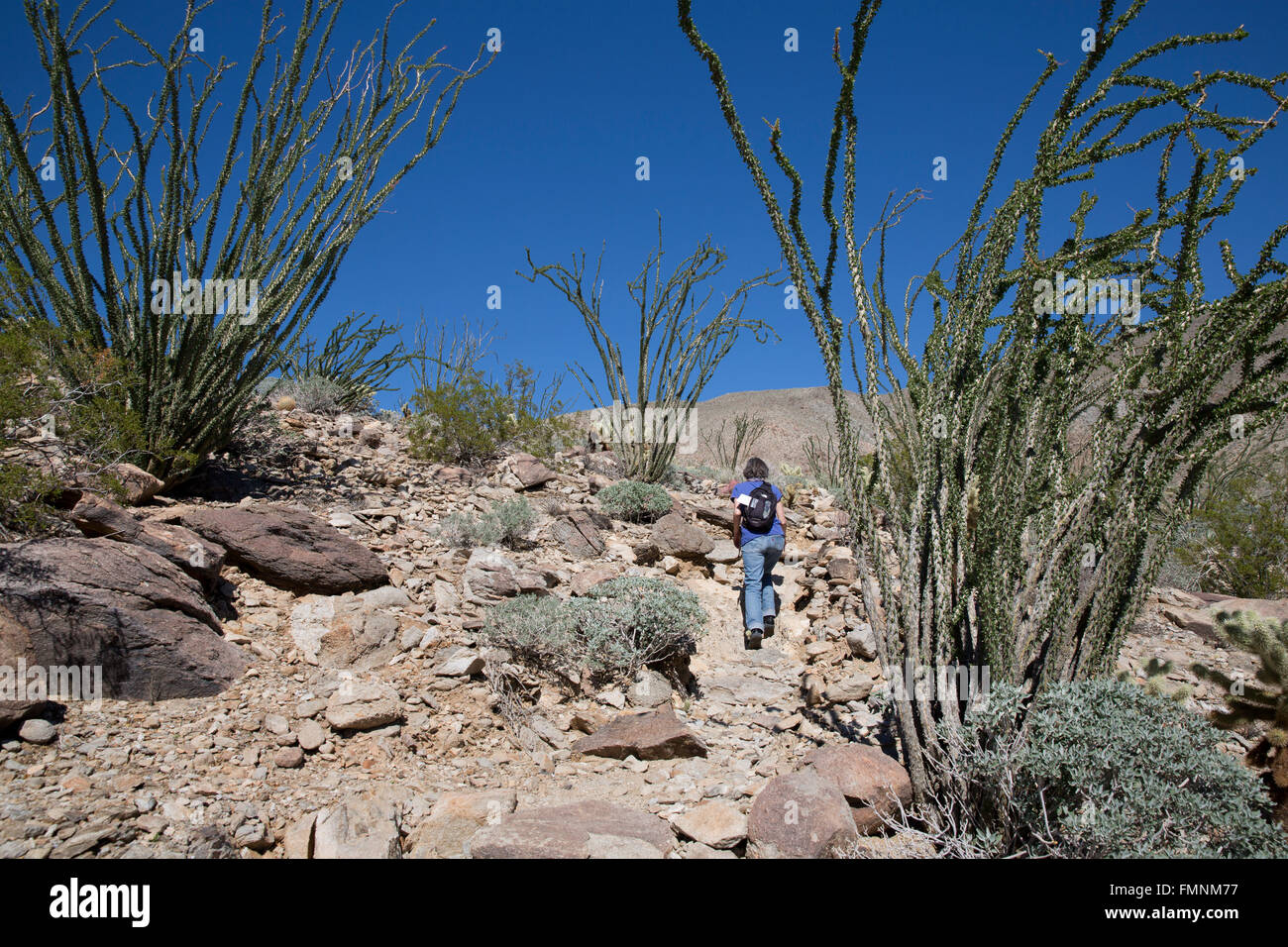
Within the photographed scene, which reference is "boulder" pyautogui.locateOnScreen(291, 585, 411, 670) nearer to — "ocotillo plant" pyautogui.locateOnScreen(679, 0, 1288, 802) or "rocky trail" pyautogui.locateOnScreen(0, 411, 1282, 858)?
"rocky trail" pyautogui.locateOnScreen(0, 411, 1282, 858)

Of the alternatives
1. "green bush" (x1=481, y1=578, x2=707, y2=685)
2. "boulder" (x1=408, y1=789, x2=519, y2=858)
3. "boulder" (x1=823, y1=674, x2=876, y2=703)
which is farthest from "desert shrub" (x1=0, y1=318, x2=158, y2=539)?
"boulder" (x1=823, y1=674, x2=876, y2=703)

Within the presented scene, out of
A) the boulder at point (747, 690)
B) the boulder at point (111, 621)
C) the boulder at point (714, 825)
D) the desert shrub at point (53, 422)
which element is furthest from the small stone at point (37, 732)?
the boulder at point (747, 690)

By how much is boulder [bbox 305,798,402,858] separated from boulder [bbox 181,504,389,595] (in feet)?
6.59

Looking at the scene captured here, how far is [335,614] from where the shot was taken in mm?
4180

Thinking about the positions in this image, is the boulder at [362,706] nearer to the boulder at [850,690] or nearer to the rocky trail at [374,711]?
the rocky trail at [374,711]

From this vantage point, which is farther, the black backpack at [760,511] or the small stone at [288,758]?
the black backpack at [760,511]

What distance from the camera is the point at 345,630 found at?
13.1 ft

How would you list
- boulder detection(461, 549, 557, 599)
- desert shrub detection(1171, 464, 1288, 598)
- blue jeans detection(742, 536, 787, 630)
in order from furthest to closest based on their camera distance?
desert shrub detection(1171, 464, 1288, 598) → blue jeans detection(742, 536, 787, 630) → boulder detection(461, 549, 557, 599)

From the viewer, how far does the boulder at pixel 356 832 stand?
244cm

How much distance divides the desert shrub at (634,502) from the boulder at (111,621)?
14.3 ft

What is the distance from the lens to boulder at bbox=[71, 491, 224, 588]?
376 cm

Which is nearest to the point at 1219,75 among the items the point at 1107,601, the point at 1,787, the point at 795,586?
the point at 1107,601

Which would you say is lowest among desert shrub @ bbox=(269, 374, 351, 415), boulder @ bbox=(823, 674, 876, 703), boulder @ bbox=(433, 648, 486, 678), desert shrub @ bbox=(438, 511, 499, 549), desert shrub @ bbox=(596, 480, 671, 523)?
boulder @ bbox=(823, 674, 876, 703)
